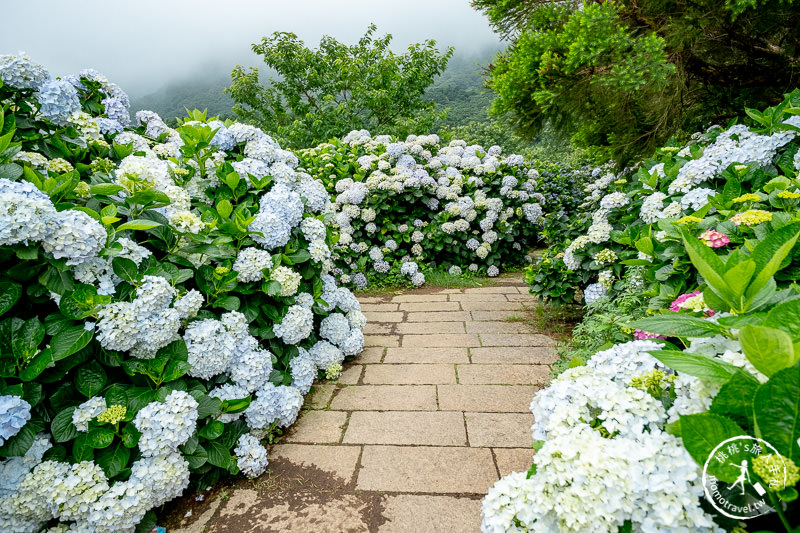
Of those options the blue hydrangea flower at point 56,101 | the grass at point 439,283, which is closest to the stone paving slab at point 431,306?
the grass at point 439,283

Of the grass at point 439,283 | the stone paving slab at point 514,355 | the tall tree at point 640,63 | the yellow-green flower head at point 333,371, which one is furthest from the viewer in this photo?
the grass at point 439,283

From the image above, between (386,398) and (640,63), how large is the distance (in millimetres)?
2817

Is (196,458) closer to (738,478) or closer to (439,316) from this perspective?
(738,478)

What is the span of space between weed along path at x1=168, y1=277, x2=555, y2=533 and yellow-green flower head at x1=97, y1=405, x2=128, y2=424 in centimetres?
52

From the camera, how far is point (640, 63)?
113 inches

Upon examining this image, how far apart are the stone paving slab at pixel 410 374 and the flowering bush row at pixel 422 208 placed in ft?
6.51

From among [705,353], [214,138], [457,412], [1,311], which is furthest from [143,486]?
[214,138]

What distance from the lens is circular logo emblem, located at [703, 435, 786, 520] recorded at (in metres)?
0.58

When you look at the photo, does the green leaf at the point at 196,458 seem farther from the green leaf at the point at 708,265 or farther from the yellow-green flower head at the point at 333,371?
the green leaf at the point at 708,265

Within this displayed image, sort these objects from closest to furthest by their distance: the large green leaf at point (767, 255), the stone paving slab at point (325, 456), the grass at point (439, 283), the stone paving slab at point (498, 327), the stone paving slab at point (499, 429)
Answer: the large green leaf at point (767, 255) < the stone paving slab at point (325, 456) < the stone paving slab at point (499, 429) < the stone paving slab at point (498, 327) < the grass at point (439, 283)

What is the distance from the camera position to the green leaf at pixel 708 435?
1.97ft

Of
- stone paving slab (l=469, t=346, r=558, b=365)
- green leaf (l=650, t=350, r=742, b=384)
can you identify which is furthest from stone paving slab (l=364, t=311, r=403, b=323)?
green leaf (l=650, t=350, r=742, b=384)

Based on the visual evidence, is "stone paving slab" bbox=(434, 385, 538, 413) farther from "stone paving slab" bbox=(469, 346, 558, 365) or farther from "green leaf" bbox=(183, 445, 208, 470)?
"green leaf" bbox=(183, 445, 208, 470)

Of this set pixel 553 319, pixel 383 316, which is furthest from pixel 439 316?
pixel 553 319
